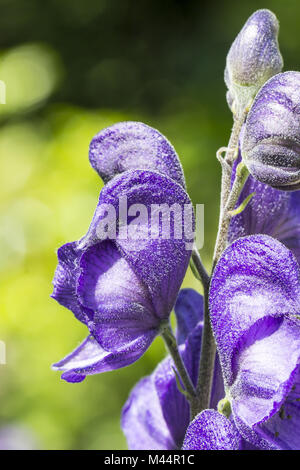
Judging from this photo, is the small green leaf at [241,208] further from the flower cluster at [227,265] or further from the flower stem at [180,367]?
the flower stem at [180,367]

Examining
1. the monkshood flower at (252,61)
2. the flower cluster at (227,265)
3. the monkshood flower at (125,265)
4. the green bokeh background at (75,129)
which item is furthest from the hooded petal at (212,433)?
the green bokeh background at (75,129)

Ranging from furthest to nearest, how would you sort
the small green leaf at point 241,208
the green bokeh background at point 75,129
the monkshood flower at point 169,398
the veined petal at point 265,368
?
the green bokeh background at point 75,129 < the monkshood flower at point 169,398 < the small green leaf at point 241,208 < the veined petal at point 265,368

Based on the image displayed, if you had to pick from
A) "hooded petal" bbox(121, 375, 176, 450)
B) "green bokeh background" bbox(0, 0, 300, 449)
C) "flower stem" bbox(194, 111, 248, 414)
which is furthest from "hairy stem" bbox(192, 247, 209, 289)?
"green bokeh background" bbox(0, 0, 300, 449)

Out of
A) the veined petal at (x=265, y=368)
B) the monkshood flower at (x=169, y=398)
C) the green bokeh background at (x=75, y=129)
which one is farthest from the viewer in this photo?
Result: the green bokeh background at (x=75, y=129)

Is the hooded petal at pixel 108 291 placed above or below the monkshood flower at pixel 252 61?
below

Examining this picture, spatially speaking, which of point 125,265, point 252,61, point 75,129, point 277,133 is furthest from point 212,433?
point 75,129

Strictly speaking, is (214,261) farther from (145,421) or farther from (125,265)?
(145,421)
